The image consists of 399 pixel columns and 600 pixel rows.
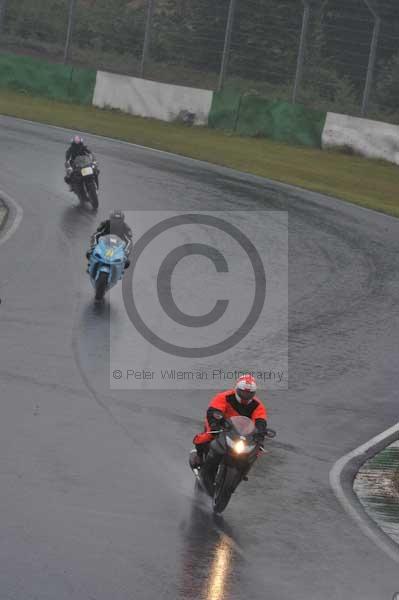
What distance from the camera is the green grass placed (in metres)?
33.0

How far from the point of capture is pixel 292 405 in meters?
14.9

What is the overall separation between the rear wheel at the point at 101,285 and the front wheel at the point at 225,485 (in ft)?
25.5

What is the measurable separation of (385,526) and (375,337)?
290 inches

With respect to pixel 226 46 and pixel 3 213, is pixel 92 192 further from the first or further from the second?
pixel 226 46

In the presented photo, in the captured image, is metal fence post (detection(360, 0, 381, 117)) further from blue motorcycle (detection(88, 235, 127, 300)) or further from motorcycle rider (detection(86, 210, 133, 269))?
blue motorcycle (detection(88, 235, 127, 300))

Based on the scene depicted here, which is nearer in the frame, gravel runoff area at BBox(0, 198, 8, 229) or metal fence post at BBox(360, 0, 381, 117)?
gravel runoff area at BBox(0, 198, 8, 229)

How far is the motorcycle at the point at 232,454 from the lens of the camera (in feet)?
35.0

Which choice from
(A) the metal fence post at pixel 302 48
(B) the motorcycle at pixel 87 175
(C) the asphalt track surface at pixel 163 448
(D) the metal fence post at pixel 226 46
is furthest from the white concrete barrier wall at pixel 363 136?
(B) the motorcycle at pixel 87 175

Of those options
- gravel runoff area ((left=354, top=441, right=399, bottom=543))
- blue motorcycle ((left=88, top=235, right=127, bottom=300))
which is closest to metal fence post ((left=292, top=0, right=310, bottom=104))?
blue motorcycle ((left=88, top=235, right=127, bottom=300))

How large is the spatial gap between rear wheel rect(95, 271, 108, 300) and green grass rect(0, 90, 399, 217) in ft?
42.6

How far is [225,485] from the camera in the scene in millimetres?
10641

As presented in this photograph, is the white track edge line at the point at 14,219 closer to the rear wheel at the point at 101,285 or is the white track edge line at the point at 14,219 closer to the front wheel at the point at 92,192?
the front wheel at the point at 92,192

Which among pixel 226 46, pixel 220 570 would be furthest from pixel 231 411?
pixel 226 46

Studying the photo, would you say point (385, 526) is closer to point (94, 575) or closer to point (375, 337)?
point (94, 575)
